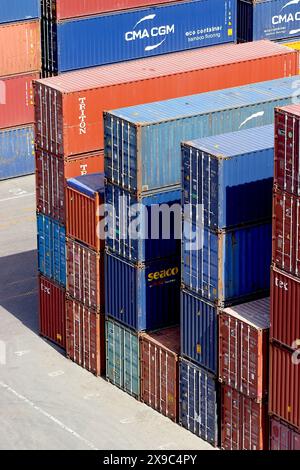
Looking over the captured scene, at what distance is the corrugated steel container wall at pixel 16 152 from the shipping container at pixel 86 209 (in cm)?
2728

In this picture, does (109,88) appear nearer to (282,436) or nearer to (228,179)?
(228,179)

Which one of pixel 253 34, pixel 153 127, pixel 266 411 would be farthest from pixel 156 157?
pixel 253 34

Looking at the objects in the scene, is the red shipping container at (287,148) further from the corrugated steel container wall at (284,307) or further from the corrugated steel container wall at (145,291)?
the corrugated steel container wall at (145,291)

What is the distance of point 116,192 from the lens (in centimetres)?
6600

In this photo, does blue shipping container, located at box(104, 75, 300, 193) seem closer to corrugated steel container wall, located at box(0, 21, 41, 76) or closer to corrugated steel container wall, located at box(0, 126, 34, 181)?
corrugated steel container wall, located at box(0, 21, 41, 76)

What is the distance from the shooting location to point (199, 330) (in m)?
63.8

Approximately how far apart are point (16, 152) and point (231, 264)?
125 ft

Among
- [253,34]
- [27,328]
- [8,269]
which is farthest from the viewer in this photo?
[253,34]

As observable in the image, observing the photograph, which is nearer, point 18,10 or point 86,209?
point 86,209

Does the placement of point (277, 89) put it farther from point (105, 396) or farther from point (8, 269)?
point (8, 269)

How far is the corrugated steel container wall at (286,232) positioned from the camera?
5700 centimetres

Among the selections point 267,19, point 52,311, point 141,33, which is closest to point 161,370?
point 52,311

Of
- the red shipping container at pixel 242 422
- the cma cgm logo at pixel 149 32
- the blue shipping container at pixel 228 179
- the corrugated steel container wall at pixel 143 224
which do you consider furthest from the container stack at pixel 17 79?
the red shipping container at pixel 242 422
